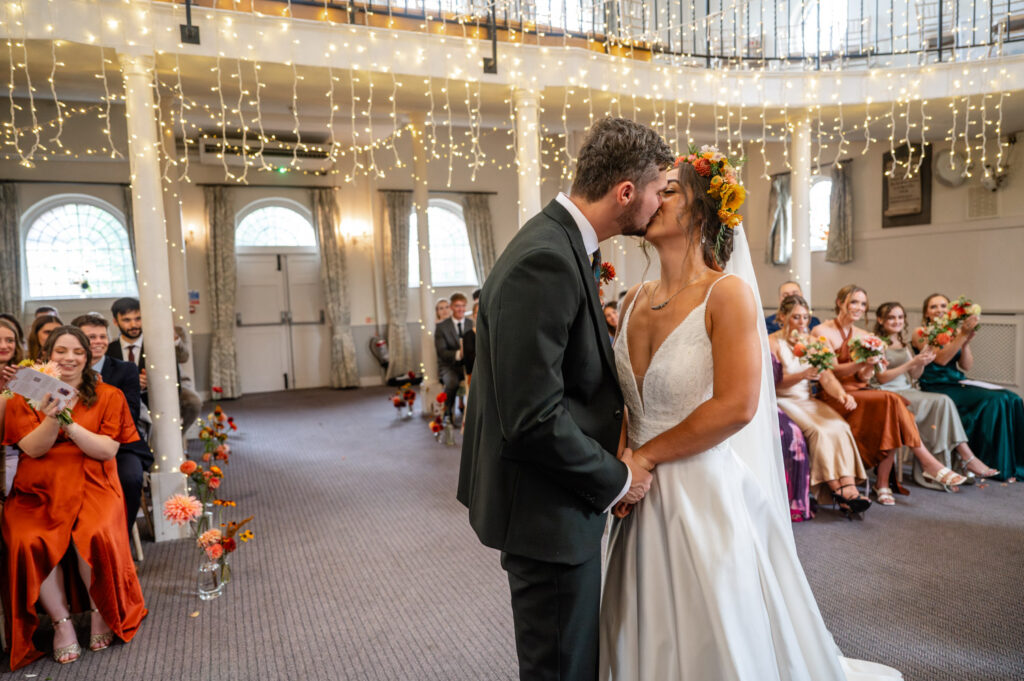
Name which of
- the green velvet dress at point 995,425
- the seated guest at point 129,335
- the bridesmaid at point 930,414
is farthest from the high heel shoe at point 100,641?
the green velvet dress at point 995,425

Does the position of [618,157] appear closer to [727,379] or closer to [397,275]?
[727,379]

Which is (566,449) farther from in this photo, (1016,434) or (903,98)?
(903,98)

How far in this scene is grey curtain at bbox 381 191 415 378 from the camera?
37.0 feet

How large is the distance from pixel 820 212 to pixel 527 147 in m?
6.67

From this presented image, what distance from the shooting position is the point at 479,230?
38.8 ft

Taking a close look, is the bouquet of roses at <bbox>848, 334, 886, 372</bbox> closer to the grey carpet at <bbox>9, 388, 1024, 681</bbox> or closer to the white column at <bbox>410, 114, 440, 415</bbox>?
the grey carpet at <bbox>9, 388, 1024, 681</bbox>

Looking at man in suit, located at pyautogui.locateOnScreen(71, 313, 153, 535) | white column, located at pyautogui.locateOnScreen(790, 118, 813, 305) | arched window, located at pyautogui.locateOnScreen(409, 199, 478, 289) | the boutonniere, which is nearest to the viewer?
the boutonniere

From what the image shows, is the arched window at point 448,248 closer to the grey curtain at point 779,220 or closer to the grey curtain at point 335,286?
the grey curtain at point 335,286

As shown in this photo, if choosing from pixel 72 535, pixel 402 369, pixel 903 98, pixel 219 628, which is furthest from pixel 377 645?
pixel 402 369

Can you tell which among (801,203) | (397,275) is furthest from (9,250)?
(801,203)

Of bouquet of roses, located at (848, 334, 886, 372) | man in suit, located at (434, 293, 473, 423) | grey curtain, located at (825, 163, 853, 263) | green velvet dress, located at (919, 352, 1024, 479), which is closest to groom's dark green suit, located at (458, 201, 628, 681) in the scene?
bouquet of roses, located at (848, 334, 886, 372)

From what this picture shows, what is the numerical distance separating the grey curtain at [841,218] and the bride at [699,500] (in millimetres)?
8792

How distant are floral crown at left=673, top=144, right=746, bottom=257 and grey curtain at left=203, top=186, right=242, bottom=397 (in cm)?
986

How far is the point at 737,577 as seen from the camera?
6.01ft
